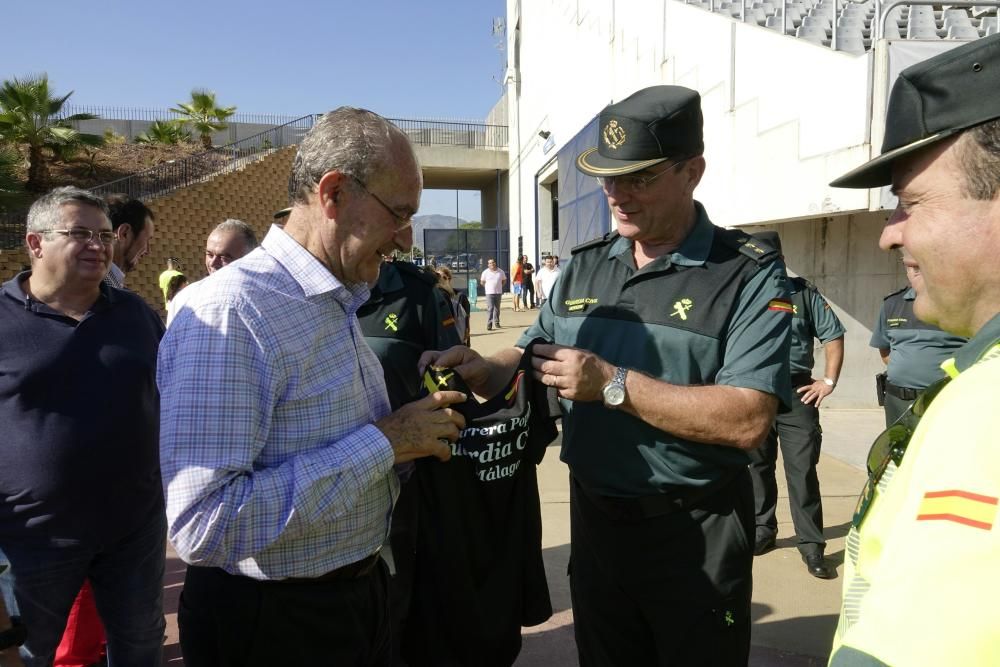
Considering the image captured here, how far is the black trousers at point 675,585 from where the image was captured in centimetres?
205

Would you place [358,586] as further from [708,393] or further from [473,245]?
[473,245]

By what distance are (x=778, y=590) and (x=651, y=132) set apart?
3067 millimetres

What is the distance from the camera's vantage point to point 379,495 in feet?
5.71

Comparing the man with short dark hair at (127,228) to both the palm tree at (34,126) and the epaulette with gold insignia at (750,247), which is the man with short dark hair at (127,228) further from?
the palm tree at (34,126)

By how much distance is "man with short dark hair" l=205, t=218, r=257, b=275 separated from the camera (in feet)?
13.5

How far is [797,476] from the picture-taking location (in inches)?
168

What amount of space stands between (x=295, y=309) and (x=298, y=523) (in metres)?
0.50

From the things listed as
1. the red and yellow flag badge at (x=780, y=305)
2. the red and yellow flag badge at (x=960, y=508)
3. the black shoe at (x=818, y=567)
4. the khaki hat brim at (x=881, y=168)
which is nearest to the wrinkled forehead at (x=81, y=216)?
the red and yellow flag badge at (x=780, y=305)

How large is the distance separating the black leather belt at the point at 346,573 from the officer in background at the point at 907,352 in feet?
12.2

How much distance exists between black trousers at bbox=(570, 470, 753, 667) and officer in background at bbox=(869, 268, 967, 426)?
106 inches

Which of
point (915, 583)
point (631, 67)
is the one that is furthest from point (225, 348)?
point (631, 67)

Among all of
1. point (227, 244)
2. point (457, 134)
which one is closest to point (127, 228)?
point (227, 244)

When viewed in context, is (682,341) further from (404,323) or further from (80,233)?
(80,233)

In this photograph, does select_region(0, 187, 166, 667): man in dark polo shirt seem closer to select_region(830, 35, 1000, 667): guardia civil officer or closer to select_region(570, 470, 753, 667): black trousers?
select_region(570, 470, 753, 667): black trousers
